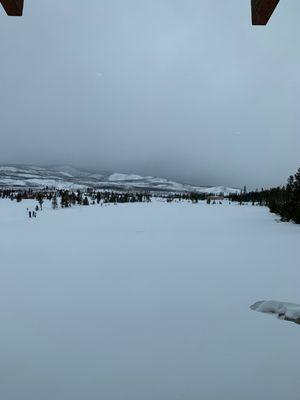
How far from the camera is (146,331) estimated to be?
6668 millimetres

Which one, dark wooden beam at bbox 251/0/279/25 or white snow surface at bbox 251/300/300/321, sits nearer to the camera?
dark wooden beam at bbox 251/0/279/25

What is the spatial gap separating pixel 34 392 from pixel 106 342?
75.2 inches

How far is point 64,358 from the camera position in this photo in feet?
17.8

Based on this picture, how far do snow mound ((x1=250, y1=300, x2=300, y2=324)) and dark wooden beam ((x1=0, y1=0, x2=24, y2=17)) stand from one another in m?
7.28

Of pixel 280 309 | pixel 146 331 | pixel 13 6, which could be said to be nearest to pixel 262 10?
pixel 13 6

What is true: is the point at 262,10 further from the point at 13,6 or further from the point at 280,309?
the point at 280,309

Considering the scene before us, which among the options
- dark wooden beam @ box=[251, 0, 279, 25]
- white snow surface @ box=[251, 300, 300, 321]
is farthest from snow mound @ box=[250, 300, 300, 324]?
dark wooden beam @ box=[251, 0, 279, 25]

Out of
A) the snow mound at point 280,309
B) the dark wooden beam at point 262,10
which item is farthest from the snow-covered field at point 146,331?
the dark wooden beam at point 262,10

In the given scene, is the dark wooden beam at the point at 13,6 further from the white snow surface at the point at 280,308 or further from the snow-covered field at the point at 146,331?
the white snow surface at the point at 280,308

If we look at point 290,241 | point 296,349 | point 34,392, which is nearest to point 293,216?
point 290,241

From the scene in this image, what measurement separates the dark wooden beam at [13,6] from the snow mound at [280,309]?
7.28 meters

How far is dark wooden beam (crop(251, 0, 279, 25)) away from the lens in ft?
6.34

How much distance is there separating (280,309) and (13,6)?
308 inches

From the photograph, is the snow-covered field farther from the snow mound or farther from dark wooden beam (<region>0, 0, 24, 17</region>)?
dark wooden beam (<region>0, 0, 24, 17</region>)
